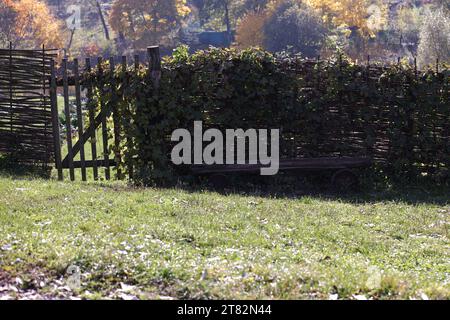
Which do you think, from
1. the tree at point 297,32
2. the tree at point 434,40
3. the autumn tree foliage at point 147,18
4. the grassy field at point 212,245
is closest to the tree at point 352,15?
the tree at point 297,32

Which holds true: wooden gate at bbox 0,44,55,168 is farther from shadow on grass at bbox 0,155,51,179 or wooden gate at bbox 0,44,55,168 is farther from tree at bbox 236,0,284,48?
tree at bbox 236,0,284,48

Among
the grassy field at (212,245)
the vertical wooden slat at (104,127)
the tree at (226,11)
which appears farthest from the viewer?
the tree at (226,11)

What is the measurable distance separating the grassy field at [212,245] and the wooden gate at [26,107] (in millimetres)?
2552

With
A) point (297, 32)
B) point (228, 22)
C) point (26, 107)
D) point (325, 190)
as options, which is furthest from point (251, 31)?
point (325, 190)

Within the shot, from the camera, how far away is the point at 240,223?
26.0 ft

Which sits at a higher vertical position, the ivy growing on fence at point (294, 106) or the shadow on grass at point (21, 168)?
the ivy growing on fence at point (294, 106)

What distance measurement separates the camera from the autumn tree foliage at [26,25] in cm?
5291

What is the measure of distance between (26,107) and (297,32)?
44951 millimetres

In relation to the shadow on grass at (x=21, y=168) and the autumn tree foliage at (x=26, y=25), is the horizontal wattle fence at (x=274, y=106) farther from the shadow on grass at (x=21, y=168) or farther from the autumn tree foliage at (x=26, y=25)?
the autumn tree foliage at (x=26, y=25)

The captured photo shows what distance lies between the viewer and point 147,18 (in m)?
66.2

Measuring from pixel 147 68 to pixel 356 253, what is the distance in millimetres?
6262
